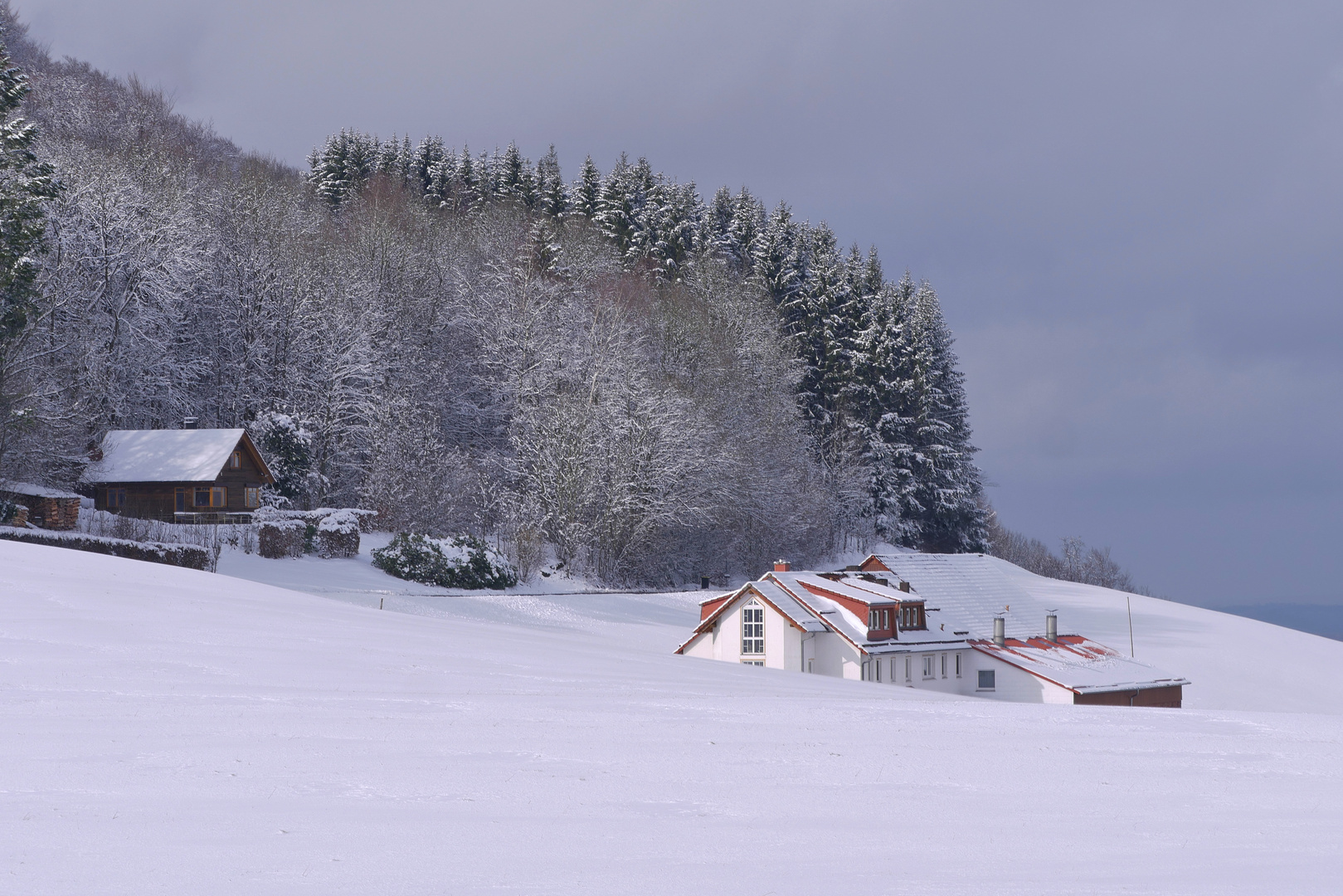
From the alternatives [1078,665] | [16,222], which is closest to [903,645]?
[1078,665]

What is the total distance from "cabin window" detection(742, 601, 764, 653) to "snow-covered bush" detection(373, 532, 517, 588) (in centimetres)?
990

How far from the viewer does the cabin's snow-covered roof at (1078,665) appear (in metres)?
42.2

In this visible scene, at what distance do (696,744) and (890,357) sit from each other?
6516 centimetres

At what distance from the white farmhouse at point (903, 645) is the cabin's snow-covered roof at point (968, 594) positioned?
0.11 meters

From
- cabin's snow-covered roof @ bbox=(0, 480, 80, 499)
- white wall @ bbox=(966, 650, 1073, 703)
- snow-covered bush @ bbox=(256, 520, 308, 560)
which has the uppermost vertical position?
cabin's snow-covered roof @ bbox=(0, 480, 80, 499)

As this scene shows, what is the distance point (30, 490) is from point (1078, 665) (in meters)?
38.8

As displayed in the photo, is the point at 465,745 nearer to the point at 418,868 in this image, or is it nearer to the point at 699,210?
the point at 418,868

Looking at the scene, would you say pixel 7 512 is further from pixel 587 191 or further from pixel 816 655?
pixel 587 191

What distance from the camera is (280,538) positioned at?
147 feet

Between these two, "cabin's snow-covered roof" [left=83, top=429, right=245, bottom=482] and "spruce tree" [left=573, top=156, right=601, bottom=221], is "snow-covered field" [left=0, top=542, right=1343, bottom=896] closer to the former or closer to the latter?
"cabin's snow-covered roof" [left=83, top=429, right=245, bottom=482]

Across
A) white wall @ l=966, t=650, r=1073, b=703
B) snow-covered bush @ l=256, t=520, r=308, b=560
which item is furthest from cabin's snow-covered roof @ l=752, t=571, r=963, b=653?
snow-covered bush @ l=256, t=520, r=308, b=560

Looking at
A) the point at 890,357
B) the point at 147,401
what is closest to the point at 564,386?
the point at 147,401

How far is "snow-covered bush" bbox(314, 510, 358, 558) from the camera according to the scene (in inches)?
1812

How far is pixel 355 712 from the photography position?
1410 cm
